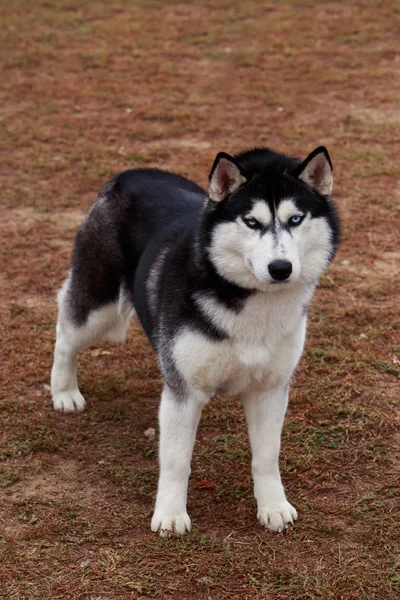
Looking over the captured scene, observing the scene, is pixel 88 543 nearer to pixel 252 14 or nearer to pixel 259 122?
pixel 259 122

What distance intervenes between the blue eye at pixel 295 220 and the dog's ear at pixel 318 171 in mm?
226

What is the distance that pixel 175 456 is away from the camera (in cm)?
458

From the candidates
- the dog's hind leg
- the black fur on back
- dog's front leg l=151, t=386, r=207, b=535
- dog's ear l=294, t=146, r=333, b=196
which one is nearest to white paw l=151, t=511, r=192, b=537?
dog's front leg l=151, t=386, r=207, b=535

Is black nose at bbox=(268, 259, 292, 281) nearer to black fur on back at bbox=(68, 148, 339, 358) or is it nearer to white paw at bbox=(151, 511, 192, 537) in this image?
black fur on back at bbox=(68, 148, 339, 358)

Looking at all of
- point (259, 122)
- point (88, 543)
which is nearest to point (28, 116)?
point (259, 122)

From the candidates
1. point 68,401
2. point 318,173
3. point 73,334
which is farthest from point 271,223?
point 68,401

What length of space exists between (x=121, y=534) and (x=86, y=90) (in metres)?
9.06

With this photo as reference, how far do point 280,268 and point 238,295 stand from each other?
0.40m

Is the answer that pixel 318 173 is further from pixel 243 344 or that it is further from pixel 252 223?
pixel 243 344

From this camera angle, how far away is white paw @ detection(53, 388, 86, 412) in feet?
19.6

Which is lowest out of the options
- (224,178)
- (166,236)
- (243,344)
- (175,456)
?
(175,456)

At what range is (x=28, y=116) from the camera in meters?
11.7

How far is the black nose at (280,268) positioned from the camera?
3.98 m

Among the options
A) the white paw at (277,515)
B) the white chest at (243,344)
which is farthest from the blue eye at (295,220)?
the white paw at (277,515)
